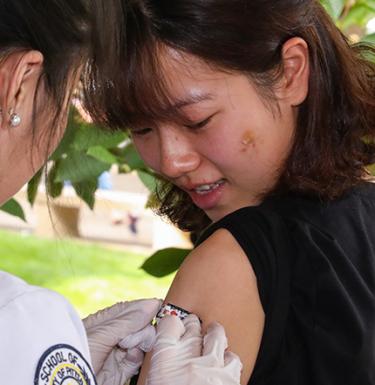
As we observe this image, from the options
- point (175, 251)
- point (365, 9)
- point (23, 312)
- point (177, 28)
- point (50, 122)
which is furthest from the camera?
point (365, 9)

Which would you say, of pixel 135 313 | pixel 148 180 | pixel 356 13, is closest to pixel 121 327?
pixel 135 313

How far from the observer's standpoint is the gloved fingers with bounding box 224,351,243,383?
1261 mm

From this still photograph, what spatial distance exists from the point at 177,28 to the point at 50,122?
34cm

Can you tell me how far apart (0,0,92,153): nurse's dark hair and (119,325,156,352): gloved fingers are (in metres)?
0.37

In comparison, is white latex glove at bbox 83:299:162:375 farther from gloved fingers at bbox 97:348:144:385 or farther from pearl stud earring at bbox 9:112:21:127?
pearl stud earring at bbox 9:112:21:127

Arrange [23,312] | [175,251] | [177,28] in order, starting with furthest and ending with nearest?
[175,251] < [177,28] < [23,312]

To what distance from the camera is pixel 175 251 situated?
1878mm

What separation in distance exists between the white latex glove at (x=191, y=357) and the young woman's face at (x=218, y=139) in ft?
0.95

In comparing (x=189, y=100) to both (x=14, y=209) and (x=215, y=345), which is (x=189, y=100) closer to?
(x=215, y=345)

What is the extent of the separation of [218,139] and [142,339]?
312 mm

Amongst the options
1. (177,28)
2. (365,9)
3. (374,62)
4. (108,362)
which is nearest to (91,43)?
(177,28)

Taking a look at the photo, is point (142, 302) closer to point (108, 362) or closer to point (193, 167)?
point (108, 362)

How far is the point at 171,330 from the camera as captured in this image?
1287 millimetres

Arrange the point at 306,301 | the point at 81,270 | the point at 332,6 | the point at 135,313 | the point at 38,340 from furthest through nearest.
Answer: the point at 81,270
the point at 332,6
the point at 135,313
the point at 306,301
the point at 38,340
